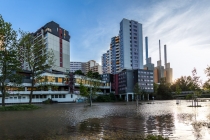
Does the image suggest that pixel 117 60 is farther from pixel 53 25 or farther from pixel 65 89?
pixel 65 89

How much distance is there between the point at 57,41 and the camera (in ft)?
383

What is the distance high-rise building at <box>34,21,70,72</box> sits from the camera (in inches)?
4355

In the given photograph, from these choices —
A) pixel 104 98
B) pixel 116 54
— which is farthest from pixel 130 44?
pixel 104 98

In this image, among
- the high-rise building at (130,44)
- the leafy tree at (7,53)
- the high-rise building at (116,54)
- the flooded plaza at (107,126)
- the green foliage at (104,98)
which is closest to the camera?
the flooded plaza at (107,126)

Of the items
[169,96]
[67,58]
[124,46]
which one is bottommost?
[169,96]

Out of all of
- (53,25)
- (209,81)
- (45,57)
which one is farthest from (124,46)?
(209,81)

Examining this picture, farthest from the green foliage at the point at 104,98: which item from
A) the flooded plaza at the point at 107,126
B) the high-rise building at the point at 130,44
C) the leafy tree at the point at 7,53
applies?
the flooded plaza at the point at 107,126

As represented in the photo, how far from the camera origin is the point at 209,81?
2598 centimetres

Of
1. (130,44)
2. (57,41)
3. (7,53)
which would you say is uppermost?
(130,44)

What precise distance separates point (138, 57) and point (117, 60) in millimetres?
21356

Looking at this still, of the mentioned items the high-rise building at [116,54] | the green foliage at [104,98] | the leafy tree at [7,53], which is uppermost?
the high-rise building at [116,54]

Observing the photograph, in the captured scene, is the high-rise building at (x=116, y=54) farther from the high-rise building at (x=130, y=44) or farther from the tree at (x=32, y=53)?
the tree at (x=32, y=53)

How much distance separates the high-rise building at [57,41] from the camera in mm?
110625

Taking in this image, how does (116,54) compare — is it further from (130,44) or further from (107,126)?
(107,126)
